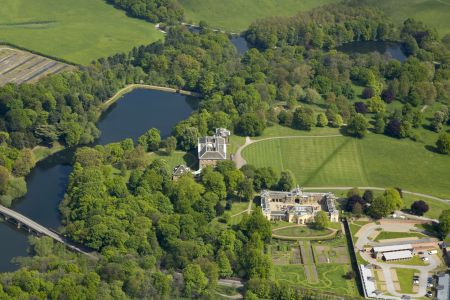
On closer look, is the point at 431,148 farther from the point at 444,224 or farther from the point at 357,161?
the point at 444,224

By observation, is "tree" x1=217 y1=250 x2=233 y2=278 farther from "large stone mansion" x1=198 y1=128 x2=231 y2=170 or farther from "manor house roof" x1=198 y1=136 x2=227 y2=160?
"manor house roof" x1=198 y1=136 x2=227 y2=160

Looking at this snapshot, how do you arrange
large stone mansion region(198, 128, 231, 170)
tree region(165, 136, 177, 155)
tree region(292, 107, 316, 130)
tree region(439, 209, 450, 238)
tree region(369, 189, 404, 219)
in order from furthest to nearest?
tree region(292, 107, 316, 130)
tree region(165, 136, 177, 155)
large stone mansion region(198, 128, 231, 170)
tree region(369, 189, 404, 219)
tree region(439, 209, 450, 238)

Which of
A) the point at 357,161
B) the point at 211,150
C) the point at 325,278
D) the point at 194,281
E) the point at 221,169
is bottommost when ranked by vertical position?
the point at 325,278

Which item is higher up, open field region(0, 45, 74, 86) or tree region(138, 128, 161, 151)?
tree region(138, 128, 161, 151)

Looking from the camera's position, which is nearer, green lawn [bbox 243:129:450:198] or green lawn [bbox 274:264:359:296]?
green lawn [bbox 274:264:359:296]

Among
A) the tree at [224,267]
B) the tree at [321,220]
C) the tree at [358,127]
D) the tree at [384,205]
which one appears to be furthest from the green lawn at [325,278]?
the tree at [358,127]

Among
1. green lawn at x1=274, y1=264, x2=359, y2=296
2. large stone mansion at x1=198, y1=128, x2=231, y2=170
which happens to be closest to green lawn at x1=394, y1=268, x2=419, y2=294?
green lawn at x1=274, y1=264, x2=359, y2=296

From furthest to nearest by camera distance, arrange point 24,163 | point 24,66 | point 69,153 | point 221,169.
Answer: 1. point 24,66
2. point 69,153
3. point 24,163
4. point 221,169

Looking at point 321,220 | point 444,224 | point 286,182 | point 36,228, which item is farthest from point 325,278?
point 36,228
